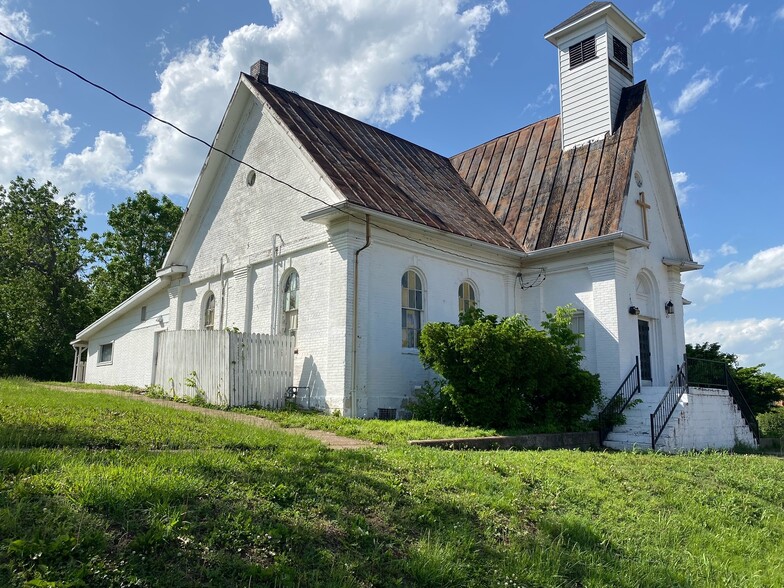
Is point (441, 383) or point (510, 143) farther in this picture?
point (510, 143)

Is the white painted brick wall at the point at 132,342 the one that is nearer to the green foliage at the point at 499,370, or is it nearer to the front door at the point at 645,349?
the green foliage at the point at 499,370

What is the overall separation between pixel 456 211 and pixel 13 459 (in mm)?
14410

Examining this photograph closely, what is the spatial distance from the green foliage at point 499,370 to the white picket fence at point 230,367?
358cm

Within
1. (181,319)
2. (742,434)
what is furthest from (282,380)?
(742,434)

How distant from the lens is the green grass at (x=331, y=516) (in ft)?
13.3

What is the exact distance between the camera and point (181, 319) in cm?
2002

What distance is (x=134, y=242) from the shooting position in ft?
122

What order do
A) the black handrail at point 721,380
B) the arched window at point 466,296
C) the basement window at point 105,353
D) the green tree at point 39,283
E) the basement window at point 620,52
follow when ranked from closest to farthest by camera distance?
the arched window at point 466,296, the black handrail at point 721,380, the basement window at point 620,52, the basement window at point 105,353, the green tree at point 39,283

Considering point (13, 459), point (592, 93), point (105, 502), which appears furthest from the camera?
point (592, 93)

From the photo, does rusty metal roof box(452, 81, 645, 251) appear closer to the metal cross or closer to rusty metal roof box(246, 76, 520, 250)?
rusty metal roof box(246, 76, 520, 250)

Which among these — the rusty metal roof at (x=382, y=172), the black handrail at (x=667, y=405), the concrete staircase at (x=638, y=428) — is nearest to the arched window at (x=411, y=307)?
the rusty metal roof at (x=382, y=172)

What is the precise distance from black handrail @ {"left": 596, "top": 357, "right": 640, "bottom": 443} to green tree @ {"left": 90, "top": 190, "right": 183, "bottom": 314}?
28987 mm

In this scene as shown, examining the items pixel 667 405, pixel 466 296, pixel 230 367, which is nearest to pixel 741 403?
pixel 667 405

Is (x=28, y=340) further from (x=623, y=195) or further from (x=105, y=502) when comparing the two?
(x=105, y=502)
